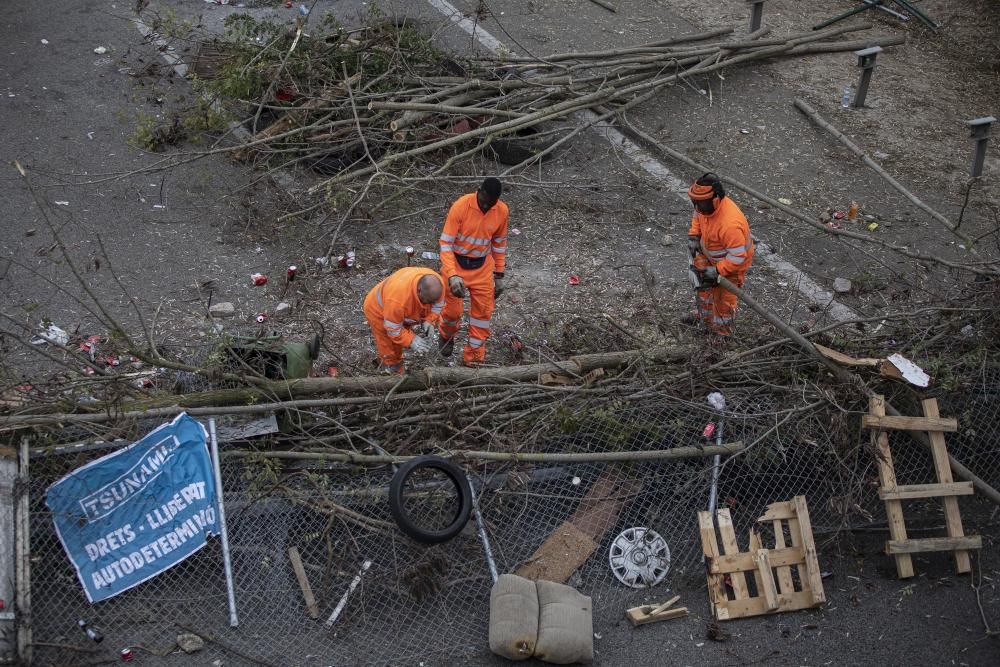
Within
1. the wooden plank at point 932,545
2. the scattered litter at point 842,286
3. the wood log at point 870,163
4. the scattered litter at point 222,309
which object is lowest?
the scattered litter at point 222,309

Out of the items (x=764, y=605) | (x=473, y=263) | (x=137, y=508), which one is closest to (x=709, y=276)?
Result: (x=473, y=263)

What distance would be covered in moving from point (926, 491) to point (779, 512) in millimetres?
911

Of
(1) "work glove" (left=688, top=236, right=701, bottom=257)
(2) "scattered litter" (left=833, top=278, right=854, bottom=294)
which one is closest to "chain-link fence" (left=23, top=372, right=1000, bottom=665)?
(1) "work glove" (left=688, top=236, right=701, bottom=257)

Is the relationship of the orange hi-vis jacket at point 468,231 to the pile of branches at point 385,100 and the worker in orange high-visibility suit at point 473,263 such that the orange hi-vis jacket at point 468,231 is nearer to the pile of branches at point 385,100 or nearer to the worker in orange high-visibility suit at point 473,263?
the worker in orange high-visibility suit at point 473,263

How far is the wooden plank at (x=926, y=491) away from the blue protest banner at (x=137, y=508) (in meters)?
3.97

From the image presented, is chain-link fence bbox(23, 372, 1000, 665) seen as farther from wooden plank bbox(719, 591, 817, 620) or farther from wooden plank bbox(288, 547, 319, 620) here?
wooden plank bbox(719, 591, 817, 620)

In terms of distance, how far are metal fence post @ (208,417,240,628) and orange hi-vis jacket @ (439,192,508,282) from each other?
2169mm

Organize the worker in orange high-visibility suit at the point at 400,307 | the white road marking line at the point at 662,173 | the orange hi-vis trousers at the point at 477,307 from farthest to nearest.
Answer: the white road marking line at the point at 662,173
the orange hi-vis trousers at the point at 477,307
the worker in orange high-visibility suit at the point at 400,307

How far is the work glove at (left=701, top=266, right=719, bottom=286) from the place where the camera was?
6.76 metres

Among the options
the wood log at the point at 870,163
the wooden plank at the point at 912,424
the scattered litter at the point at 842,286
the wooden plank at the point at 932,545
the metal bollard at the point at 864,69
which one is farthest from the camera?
the metal bollard at the point at 864,69

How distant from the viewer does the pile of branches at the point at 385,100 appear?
26.9 feet

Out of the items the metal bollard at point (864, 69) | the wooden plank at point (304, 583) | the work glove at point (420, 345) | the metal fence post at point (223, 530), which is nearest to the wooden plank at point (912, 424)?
the work glove at point (420, 345)

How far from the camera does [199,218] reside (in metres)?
8.13

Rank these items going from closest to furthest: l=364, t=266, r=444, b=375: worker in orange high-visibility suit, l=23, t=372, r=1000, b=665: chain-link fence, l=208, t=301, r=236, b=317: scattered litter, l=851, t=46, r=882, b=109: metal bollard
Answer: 1. l=23, t=372, r=1000, b=665: chain-link fence
2. l=364, t=266, r=444, b=375: worker in orange high-visibility suit
3. l=208, t=301, r=236, b=317: scattered litter
4. l=851, t=46, r=882, b=109: metal bollard
